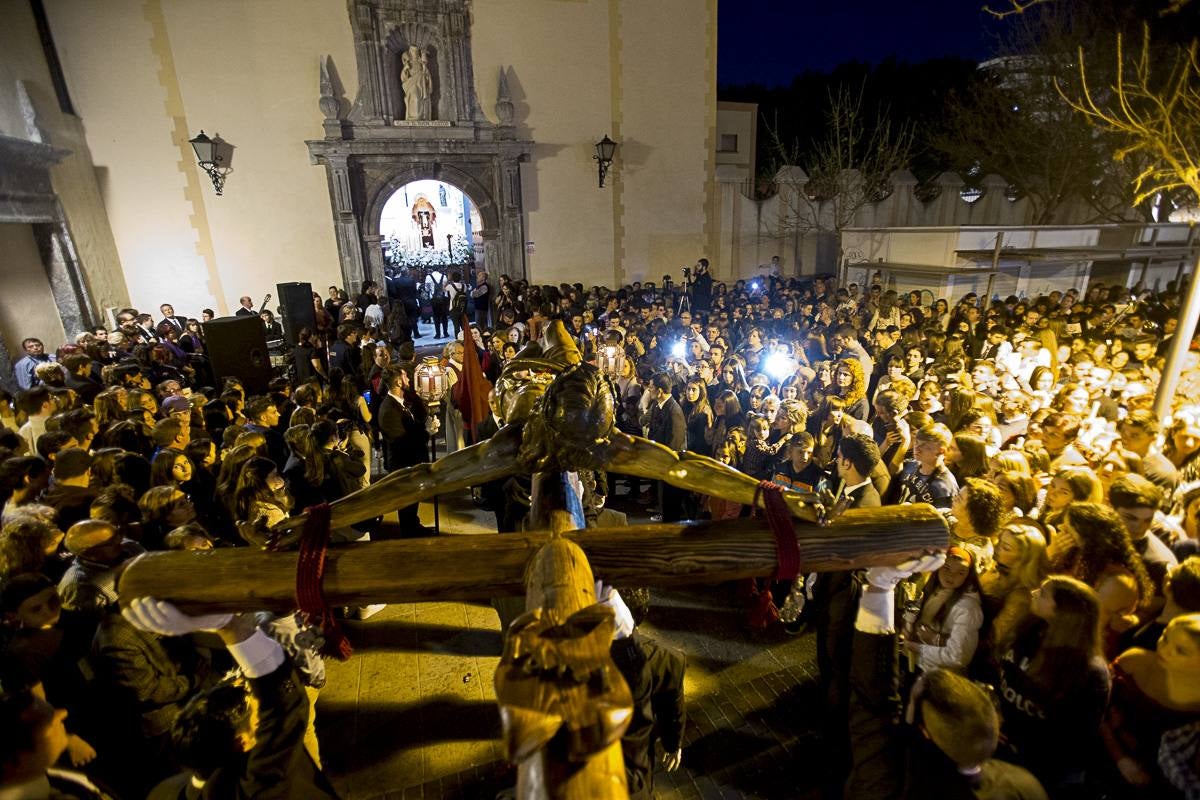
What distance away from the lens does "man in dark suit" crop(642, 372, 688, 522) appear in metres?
5.90

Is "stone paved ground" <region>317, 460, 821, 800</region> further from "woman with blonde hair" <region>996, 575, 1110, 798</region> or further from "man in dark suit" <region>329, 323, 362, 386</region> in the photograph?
"man in dark suit" <region>329, 323, 362, 386</region>

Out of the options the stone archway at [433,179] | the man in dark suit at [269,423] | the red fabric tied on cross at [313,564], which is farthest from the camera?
the stone archway at [433,179]

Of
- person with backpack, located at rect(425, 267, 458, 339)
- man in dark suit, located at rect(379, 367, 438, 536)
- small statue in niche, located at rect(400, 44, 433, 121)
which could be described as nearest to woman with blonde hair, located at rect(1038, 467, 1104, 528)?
man in dark suit, located at rect(379, 367, 438, 536)

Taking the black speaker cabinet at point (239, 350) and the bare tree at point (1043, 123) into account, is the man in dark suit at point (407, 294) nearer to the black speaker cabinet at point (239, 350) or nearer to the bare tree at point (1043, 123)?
the black speaker cabinet at point (239, 350)

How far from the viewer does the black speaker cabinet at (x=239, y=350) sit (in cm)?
752

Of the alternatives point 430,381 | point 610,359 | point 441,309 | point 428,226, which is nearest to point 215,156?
point 441,309

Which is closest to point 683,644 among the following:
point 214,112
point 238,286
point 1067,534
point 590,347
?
point 1067,534

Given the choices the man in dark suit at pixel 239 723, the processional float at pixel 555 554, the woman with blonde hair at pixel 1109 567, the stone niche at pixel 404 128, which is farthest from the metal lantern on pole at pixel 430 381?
the stone niche at pixel 404 128

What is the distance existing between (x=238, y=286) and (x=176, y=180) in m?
2.67

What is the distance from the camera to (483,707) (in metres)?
3.92

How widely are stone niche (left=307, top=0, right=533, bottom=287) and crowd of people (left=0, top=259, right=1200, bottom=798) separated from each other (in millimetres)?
9041

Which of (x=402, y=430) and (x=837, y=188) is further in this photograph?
(x=837, y=188)

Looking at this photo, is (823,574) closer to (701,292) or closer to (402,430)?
(402,430)

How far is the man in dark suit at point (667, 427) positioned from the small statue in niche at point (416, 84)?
12491 mm
